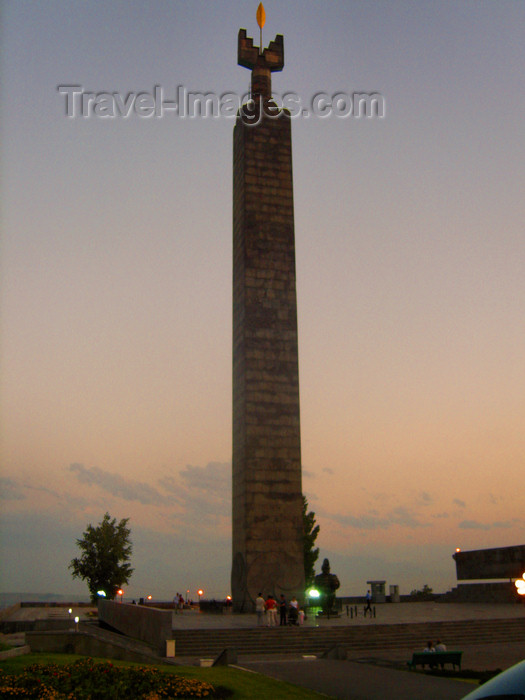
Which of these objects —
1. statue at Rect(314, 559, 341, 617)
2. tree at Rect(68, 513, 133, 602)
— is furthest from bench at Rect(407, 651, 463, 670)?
tree at Rect(68, 513, 133, 602)

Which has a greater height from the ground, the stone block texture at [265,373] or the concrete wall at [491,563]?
the stone block texture at [265,373]

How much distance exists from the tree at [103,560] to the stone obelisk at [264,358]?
2051cm

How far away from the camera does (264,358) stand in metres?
34.6

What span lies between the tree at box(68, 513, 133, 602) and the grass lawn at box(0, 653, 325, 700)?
120 feet

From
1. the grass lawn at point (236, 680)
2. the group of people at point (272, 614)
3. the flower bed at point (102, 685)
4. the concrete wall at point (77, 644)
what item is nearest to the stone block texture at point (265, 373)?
the group of people at point (272, 614)

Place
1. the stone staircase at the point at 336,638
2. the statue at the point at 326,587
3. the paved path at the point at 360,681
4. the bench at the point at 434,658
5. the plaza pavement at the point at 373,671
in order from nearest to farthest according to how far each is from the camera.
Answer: the paved path at the point at 360,681
the plaza pavement at the point at 373,671
the bench at the point at 434,658
the stone staircase at the point at 336,638
the statue at the point at 326,587

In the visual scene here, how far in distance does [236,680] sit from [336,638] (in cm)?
1009

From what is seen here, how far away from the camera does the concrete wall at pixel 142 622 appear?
20406 mm

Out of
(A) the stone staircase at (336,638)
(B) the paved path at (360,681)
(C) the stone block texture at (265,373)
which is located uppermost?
(C) the stone block texture at (265,373)

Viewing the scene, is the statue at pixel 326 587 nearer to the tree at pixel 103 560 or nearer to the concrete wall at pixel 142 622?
the concrete wall at pixel 142 622

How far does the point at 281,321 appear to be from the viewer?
35406 mm

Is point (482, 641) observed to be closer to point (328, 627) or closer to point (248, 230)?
point (328, 627)

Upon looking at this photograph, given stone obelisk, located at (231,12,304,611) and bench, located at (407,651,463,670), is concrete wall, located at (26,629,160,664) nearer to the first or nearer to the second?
bench, located at (407,651,463,670)

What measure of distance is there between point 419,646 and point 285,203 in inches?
863
